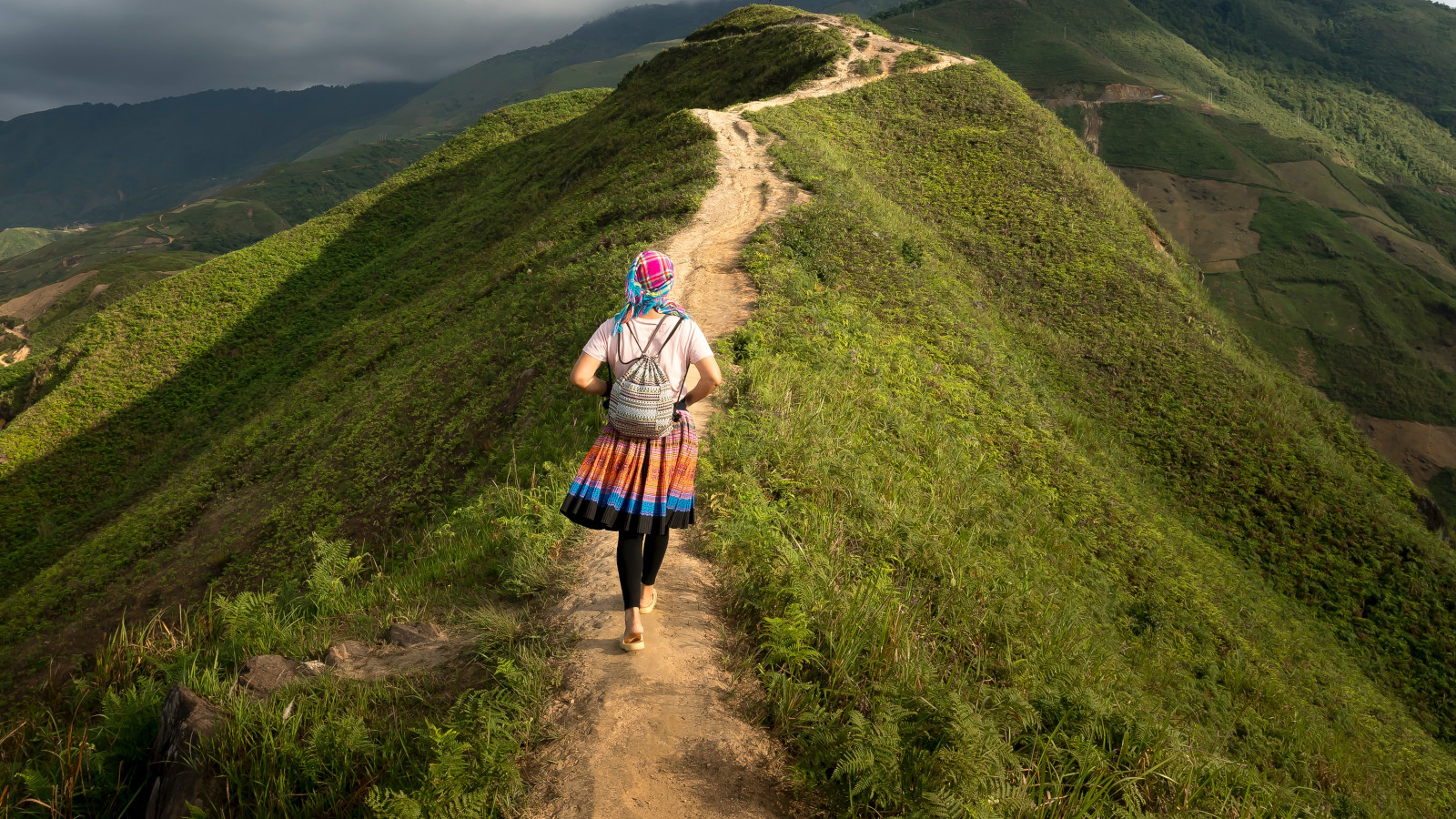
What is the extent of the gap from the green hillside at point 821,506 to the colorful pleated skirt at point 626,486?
1094 mm

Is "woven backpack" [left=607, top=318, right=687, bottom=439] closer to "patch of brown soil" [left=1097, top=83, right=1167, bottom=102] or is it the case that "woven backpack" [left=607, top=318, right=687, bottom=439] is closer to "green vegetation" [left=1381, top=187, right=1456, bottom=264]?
"green vegetation" [left=1381, top=187, right=1456, bottom=264]

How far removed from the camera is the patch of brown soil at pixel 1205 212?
68188 millimetres

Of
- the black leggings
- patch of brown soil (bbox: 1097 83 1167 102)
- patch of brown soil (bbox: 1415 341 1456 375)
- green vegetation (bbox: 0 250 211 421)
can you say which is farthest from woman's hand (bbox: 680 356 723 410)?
patch of brown soil (bbox: 1097 83 1167 102)

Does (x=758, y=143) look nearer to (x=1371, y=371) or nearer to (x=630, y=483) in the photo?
(x=630, y=483)

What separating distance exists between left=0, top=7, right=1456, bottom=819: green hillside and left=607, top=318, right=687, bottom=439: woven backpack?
157 centimetres

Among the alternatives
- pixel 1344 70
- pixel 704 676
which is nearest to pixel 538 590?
pixel 704 676

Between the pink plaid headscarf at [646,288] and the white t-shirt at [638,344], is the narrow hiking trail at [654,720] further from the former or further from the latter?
the pink plaid headscarf at [646,288]

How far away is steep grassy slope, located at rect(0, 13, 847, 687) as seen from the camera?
1424cm

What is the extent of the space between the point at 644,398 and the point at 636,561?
3.76ft

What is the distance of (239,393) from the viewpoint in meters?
28.8

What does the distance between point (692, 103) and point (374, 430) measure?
2812cm

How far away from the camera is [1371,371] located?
173ft

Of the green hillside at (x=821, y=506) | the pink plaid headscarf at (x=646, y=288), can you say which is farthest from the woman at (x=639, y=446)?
the green hillside at (x=821, y=506)

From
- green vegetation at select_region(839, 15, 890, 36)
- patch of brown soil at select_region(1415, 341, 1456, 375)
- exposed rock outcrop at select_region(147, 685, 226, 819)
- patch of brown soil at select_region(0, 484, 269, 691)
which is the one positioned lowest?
patch of brown soil at select_region(1415, 341, 1456, 375)
